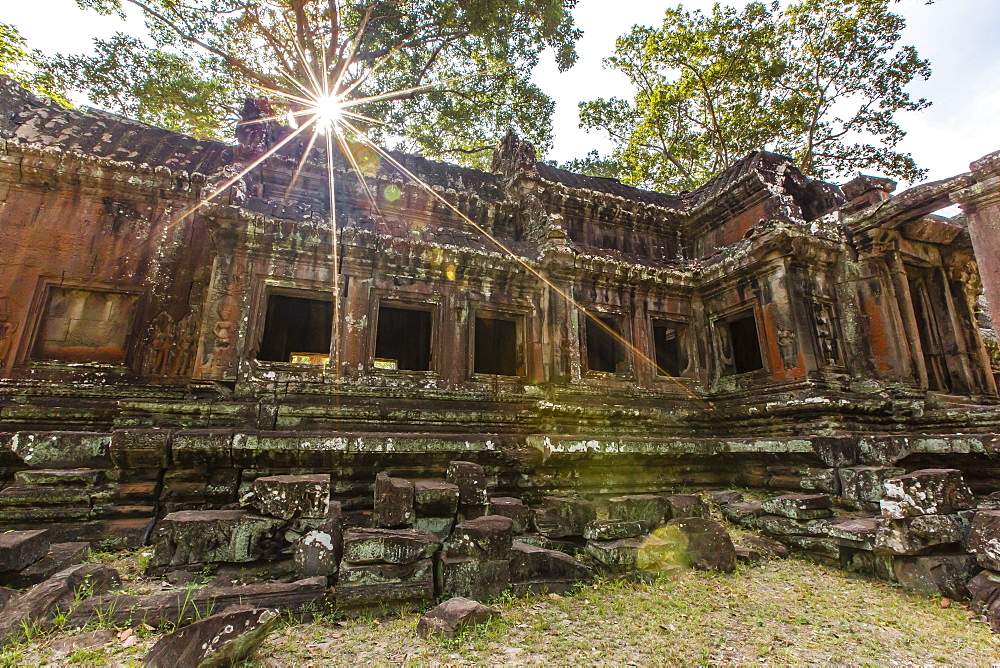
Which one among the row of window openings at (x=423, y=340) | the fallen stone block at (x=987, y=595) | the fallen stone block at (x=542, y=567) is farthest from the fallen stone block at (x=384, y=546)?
the row of window openings at (x=423, y=340)

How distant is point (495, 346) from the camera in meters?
10.1

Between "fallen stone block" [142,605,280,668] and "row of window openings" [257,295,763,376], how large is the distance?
258 inches

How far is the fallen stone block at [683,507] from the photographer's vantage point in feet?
16.4

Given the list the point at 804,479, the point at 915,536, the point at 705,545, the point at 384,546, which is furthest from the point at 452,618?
the point at 804,479

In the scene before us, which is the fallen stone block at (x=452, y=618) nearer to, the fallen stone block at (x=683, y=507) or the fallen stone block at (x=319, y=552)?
the fallen stone block at (x=319, y=552)

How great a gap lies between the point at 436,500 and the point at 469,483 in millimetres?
365

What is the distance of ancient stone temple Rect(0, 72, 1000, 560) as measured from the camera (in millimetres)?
5535

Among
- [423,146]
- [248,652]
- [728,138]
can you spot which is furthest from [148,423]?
[728,138]

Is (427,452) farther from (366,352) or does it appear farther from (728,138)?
(728,138)

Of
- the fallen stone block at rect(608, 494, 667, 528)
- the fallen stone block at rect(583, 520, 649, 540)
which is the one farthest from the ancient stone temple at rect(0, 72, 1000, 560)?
the fallen stone block at rect(583, 520, 649, 540)

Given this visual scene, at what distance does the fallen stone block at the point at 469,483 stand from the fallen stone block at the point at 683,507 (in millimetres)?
1988

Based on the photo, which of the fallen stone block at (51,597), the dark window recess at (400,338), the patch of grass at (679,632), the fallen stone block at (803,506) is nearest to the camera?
the fallen stone block at (51,597)

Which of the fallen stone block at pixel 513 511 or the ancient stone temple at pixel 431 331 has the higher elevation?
the ancient stone temple at pixel 431 331

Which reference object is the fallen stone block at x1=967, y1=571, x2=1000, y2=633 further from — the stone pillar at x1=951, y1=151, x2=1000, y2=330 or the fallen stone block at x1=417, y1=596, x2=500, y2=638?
the fallen stone block at x1=417, y1=596, x2=500, y2=638
